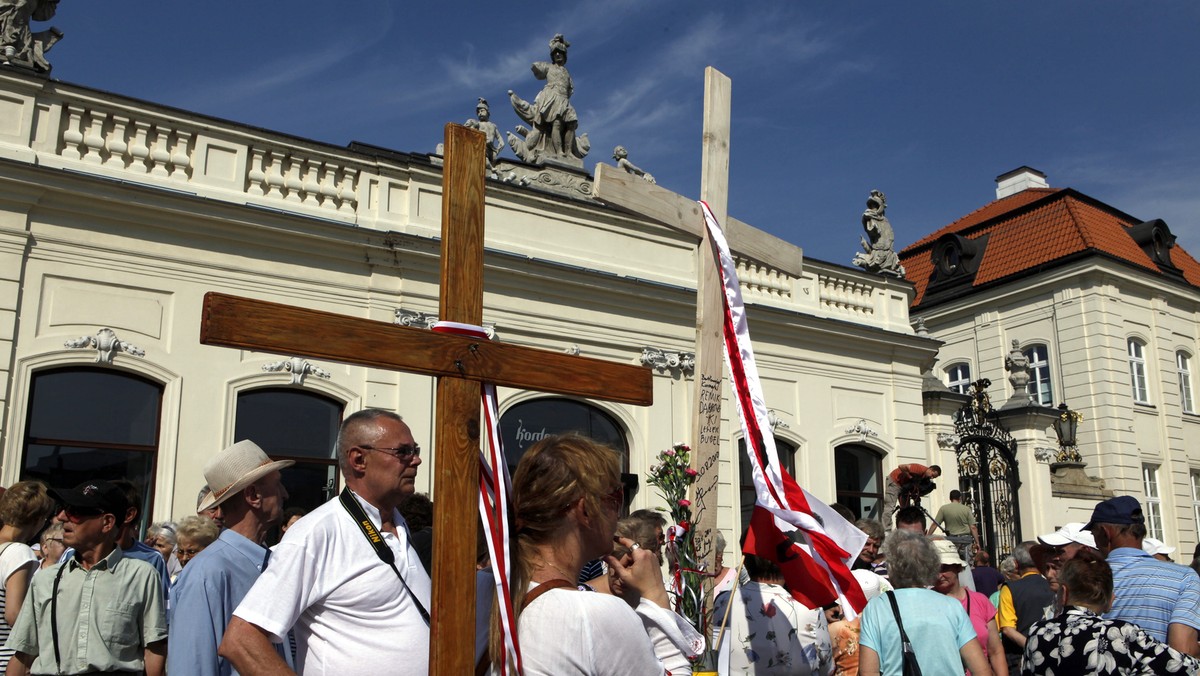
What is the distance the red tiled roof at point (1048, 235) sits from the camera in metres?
25.1

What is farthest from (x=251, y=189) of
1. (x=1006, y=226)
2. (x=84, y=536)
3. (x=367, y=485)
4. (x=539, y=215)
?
(x=1006, y=226)

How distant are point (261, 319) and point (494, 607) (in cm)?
95

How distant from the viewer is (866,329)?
1520 centimetres

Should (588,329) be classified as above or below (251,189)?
below

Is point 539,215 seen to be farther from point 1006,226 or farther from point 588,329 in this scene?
point 1006,226

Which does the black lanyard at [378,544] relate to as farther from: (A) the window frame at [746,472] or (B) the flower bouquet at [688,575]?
(A) the window frame at [746,472]

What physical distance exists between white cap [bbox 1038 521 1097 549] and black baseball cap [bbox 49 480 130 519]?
5.37 m

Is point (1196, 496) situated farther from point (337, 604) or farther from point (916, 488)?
point (337, 604)

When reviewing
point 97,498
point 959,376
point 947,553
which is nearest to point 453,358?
point 97,498

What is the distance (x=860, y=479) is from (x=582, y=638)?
13260mm

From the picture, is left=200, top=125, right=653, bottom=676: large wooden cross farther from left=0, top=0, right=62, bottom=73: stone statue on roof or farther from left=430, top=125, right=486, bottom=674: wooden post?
left=0, top=0, right=62, bottom=73: stone statue on roof

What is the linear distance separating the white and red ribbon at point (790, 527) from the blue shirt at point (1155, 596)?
124cm

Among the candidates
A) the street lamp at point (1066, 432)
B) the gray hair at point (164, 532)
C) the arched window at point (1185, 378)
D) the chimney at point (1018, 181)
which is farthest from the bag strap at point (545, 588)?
the chimney at point (1018, 181)

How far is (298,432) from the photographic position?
1073cm
